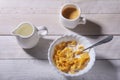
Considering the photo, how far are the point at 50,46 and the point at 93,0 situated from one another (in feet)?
0.85

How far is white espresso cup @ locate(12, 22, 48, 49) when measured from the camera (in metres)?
0.92

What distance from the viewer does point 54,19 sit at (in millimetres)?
1021

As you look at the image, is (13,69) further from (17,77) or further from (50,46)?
(50,46)

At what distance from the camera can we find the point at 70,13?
0.99m

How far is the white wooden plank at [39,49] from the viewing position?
3.17ft

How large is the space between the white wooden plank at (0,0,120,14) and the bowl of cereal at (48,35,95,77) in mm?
137

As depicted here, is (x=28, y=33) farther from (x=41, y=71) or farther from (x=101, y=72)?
(x=101, y=72)

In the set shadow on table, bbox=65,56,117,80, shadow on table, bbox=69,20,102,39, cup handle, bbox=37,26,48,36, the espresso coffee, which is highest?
the espresso coffee

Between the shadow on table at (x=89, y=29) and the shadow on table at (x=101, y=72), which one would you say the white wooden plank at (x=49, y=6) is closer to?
the shadow on table at (x=89, y=29)

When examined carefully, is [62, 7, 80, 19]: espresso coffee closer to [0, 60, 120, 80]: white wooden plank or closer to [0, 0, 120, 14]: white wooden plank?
[0, 0, 120, 14]: white wooden plank

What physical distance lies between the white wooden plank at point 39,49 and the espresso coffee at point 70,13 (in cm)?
9

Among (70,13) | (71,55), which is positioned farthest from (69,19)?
(71,55)

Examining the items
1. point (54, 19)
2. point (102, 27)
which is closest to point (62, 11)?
point (54, 19)

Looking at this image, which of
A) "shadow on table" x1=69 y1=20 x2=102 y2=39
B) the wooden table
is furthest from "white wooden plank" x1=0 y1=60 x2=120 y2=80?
"shadow on table" x1=69 y1=20 x2=102 y2=39
